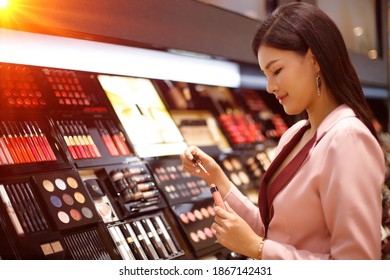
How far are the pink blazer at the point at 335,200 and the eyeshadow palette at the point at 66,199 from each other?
0.53m

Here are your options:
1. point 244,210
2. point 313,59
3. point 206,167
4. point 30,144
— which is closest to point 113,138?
point 30,144

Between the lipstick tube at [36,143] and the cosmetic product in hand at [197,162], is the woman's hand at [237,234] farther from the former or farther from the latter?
the lipstick tube at [36,143]

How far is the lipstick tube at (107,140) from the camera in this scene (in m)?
1.66

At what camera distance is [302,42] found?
1.12 m

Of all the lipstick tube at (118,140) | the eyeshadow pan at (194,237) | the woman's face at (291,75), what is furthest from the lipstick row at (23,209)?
the woman's face at (291,75)

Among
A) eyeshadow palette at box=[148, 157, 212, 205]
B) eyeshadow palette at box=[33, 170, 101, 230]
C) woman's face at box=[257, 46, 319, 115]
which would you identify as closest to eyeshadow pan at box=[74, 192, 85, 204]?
eyeshadow palette at box=[33, 170, 101, 230]

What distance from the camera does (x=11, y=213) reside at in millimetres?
1273

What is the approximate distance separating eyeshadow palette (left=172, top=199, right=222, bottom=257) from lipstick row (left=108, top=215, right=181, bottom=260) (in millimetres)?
70

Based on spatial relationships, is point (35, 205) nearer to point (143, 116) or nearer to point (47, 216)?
point (47, 216)

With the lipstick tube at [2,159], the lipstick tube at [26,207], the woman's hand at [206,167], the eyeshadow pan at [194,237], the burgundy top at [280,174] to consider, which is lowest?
the burgundy top at [280,174]

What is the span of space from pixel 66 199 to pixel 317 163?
69 cm

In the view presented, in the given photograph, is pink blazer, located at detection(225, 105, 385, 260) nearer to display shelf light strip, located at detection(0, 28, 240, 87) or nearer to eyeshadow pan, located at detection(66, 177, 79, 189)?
eyeshadow pan, located at detection(66, 177, 79, 189)
